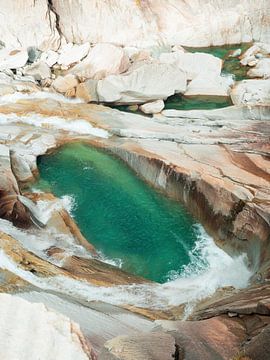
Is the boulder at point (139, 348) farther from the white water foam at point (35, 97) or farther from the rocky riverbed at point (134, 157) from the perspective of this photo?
the white water foam at point (35, 97)

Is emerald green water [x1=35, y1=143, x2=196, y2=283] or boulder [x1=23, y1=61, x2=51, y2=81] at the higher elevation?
boulder [x1=23, y1=61, x2=51, y2=81]

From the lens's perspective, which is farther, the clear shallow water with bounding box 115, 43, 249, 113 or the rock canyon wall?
the rock canyon wall

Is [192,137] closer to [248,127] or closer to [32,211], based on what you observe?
[248,127]

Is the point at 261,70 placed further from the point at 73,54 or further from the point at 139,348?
the point at 139,348

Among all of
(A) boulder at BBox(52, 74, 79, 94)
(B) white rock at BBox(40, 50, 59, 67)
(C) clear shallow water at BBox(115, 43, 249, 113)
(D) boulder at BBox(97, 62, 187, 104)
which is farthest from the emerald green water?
(B) white rock at BBox(40, 50, 59, 67)

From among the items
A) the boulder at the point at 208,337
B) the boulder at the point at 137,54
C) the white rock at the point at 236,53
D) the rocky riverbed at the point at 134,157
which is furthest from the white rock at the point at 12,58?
the boulder at the point at 208,337

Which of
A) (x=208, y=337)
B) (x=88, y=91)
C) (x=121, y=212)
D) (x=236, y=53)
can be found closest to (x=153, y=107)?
(x=88, y=91)

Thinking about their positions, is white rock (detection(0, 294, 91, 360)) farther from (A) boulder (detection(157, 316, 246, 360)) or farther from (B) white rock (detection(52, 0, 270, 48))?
(B) white rock (detection(52, 0, 270, 48))
